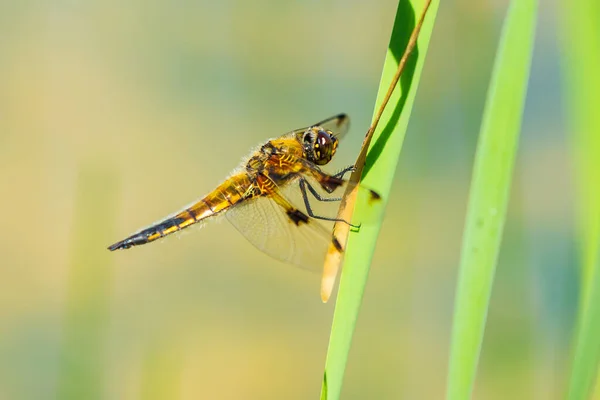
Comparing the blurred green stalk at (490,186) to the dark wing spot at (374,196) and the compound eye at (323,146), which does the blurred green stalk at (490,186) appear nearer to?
the dark wing spot at (374,196)

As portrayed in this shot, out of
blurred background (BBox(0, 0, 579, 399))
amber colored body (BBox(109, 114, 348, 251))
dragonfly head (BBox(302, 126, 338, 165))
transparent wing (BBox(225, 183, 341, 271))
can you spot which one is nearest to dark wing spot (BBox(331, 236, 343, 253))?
transparent wing (BBox(225, 183, 341, 271))

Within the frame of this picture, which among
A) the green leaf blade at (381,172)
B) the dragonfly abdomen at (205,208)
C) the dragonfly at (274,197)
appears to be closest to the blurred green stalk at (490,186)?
the green leaf blade at (381,172)

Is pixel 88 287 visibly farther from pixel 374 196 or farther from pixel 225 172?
pixel 225 172

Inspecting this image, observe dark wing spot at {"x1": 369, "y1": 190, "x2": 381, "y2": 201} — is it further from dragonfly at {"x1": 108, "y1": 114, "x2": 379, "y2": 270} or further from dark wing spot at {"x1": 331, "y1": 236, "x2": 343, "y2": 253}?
dragonfly at {"x1": 108, "y1": 114, "x2": 379, "y2": 270}

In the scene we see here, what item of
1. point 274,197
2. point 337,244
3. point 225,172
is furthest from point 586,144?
point 225,172

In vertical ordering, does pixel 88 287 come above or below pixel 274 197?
below

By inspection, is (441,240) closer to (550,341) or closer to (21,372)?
(550,341)

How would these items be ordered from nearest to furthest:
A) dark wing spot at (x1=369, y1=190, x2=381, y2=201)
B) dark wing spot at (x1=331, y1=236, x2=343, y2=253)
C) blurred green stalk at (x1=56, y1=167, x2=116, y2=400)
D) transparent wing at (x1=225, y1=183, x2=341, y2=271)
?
dark wing spot at (x1=369, y1=190, x2=381, y2=201) → dark wing spot at (x1=331, y1=236, x2=343, y2=253) → transparent wing at (x1=225, y1=183, x2=341, y2=271) → blurred green stalk at (x1=56, y1=167, x2=116, y2=400)

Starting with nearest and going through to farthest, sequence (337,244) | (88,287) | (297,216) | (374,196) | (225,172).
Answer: (374,196)
(337,244)
(297,216)
(88,287)
(225,172)
